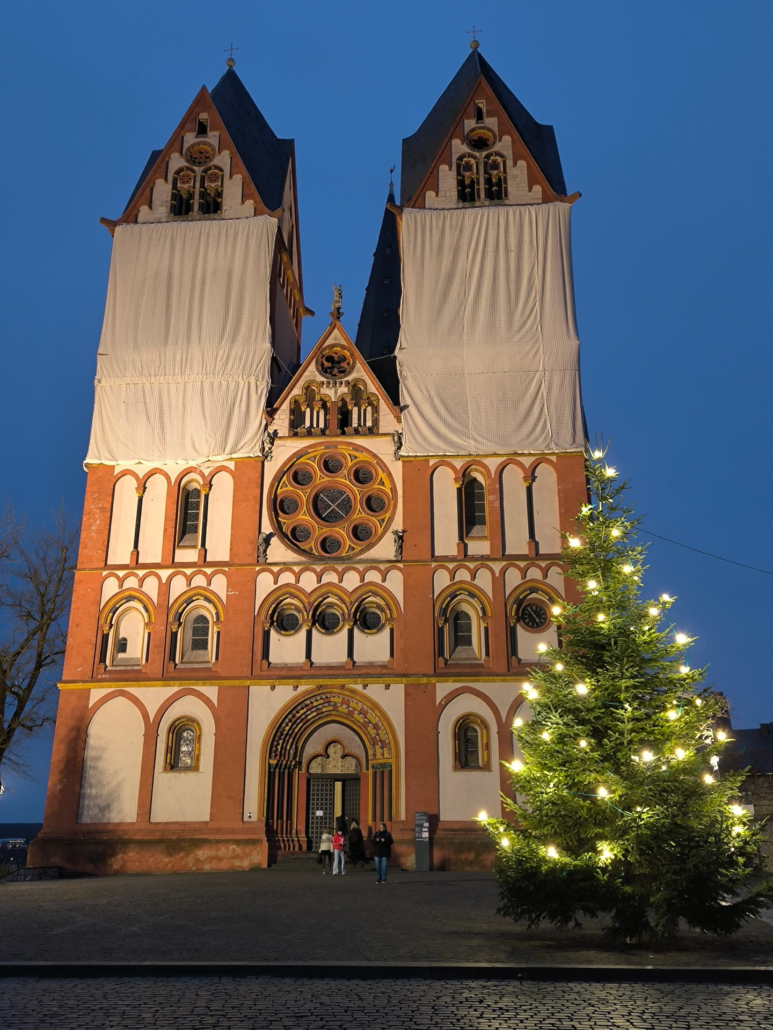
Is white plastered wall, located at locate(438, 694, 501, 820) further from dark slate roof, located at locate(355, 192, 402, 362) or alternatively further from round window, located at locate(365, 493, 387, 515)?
dark slate roof, located at locate(355, 192, 402, 362)

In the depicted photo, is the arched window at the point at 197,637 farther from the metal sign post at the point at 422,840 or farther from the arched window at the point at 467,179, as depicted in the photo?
the arched window at the point at 467,179

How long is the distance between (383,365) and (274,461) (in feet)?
28.8

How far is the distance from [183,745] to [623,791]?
19.9 m

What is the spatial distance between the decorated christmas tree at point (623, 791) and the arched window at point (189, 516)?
19883mm

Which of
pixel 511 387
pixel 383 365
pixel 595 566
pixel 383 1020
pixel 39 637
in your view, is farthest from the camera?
pixel 383 365

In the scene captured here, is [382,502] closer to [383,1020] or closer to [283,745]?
[283,745]

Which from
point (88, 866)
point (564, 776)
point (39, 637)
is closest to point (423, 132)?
point (39, 637)

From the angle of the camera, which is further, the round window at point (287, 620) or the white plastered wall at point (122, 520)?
the white plastered wall at point (122, 520)

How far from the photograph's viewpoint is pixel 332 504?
32.3 m

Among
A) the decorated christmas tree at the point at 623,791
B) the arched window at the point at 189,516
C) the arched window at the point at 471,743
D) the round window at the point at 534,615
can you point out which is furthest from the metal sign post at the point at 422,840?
the decorated christmas tree at the point at 623,791

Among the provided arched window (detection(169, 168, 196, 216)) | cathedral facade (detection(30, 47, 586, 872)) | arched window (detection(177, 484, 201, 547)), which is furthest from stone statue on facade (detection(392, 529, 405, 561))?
arched window (detection(169, 168, 196, 216))

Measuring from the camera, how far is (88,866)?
2872cm

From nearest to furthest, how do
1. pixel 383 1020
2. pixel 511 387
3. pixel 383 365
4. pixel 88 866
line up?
1. pixel 383 1020
2. pixel 88 866
3. pixel 511 387
4. pixel 383 365

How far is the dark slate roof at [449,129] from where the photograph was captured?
122 ft
